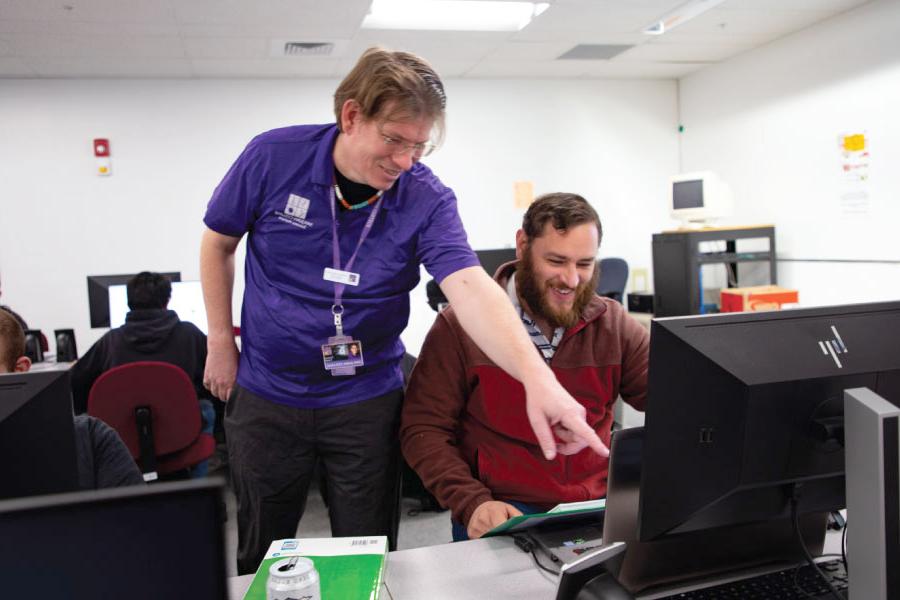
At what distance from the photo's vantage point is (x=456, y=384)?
1582 millimetres

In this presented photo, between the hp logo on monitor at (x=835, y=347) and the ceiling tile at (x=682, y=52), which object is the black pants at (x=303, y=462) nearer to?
the hp logo on monitor at (x=835, y=347)

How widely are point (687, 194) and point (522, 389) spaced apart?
13.6ft

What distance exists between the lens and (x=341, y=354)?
1520 mm

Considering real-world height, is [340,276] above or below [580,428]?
above

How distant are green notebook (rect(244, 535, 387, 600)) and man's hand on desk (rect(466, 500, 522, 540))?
0.24 metres

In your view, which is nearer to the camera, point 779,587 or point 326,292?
point 779,587

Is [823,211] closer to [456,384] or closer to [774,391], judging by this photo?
[456,384]

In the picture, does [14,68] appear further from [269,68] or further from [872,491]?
[872,491]

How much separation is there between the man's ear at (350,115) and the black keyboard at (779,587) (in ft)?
3.37

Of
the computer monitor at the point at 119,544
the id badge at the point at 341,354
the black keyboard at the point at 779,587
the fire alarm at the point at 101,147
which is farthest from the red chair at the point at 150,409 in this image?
the fire alarm at the point at 101,147

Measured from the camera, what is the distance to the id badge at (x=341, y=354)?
1.52 m

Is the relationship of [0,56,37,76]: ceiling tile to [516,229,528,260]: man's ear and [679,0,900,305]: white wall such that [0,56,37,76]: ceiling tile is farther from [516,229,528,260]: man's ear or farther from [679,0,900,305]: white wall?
[679,0,900,305]: white wall

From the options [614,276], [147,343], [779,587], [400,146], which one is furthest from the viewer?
[614,276]

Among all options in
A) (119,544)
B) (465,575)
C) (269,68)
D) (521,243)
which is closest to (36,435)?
(119,544)
